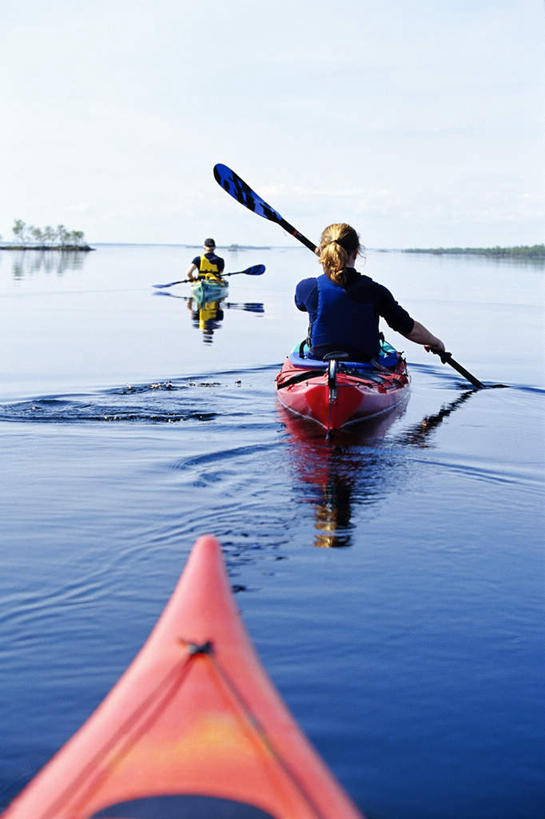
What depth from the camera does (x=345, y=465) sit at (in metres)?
6.98

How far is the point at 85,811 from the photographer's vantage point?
1.97m

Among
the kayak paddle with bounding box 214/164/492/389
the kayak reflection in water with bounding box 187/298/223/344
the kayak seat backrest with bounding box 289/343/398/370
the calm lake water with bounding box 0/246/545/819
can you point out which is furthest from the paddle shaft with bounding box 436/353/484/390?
the kayak reflection in water with bounding box 187/298/223/344

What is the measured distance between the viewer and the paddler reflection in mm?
5617

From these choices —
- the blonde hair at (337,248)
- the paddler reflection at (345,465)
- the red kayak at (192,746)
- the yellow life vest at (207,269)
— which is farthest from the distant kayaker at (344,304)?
the yellow life vest at (207,269)

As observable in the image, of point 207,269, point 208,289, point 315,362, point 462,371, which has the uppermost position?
point 207,269

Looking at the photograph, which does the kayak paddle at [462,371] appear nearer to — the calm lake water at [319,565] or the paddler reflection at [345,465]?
the calm lake water at [319,565]

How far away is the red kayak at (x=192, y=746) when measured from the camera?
1.98m

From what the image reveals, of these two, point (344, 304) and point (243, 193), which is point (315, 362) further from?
point (243, 193)

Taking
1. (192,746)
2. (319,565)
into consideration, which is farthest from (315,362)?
(192,746)

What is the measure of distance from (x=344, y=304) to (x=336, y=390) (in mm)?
873

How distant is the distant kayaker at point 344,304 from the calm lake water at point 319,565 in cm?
86

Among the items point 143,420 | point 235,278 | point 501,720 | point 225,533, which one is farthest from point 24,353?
point 235,278

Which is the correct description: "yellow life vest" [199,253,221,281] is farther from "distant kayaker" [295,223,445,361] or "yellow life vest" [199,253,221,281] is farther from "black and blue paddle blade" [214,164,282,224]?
"distant kayaker" [295,223,445,361]

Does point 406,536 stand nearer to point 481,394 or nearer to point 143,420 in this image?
point 143,420
